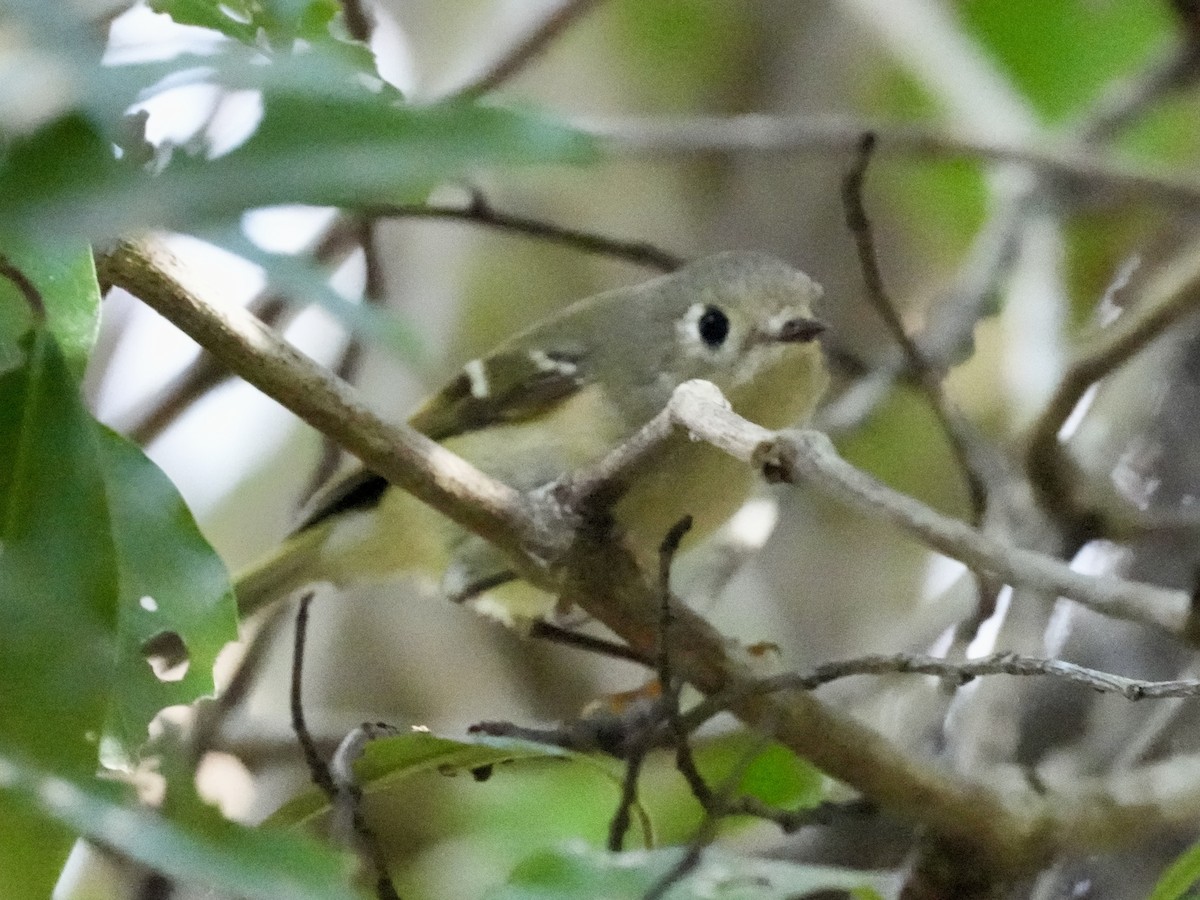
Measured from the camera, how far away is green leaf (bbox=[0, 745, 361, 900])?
Result: 17.0 inches

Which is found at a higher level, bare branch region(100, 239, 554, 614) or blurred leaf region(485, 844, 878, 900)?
bare branch region(100, 239, 554, 614)

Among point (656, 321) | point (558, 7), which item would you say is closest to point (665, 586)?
point (656, 321)

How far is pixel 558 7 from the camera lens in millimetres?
1716

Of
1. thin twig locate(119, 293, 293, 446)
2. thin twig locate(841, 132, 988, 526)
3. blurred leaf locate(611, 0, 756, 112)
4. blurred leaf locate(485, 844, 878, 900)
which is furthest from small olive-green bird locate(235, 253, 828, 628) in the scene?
blurred leaf locate(611, 0, 756, 112)

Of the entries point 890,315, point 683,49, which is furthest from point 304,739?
point 683,49

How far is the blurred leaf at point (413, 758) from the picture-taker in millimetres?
800

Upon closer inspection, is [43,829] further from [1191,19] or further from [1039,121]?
[1039,121]

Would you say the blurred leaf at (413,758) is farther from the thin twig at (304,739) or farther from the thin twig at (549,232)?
the thin twig at (549,232)

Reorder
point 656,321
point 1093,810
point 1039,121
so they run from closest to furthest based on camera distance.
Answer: point 1093,810, point 656,321, point 1039,121

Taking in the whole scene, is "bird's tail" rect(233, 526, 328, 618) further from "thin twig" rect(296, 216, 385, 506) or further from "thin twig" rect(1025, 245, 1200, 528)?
"thin twig" rect(1025, 245, 1200, 528)

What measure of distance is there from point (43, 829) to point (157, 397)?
1018mm

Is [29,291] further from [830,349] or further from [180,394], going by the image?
[830,349]

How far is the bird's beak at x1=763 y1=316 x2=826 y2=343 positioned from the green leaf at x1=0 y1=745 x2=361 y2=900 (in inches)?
35.7

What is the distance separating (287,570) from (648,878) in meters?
0.97
